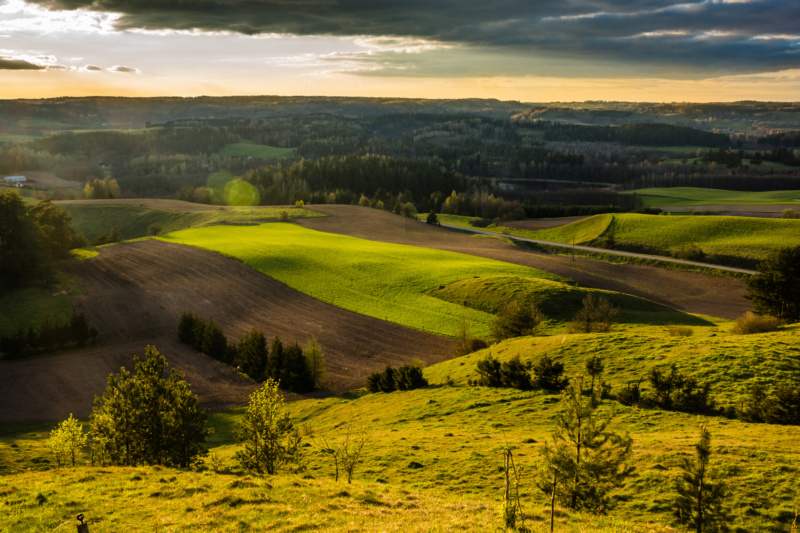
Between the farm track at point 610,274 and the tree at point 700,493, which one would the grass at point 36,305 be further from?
the tree at point 700,493

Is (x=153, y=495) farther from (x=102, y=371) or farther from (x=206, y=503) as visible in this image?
(x=102, y=371)

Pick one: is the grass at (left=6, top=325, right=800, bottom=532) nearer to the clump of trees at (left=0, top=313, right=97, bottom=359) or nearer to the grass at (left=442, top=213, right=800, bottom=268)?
the clump of trees at (left=0, top=313, right=97, bottom=359)

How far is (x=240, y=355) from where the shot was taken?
5822 centimetres

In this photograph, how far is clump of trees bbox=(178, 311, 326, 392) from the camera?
5275 centimetres

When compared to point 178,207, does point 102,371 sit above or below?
below

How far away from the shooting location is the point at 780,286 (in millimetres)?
51156

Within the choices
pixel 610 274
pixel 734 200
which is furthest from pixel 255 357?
pixel 734 200

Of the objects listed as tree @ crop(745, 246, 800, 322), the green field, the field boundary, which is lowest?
the field boundary

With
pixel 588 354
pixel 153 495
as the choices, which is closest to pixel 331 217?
pixel 588 354

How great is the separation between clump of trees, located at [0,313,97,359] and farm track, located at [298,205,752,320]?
68423 mm

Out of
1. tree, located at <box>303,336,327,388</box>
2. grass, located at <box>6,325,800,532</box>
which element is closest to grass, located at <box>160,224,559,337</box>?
tree, located at <box>303,336,327,388</box>

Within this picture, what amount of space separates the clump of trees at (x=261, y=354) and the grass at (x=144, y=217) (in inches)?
2852

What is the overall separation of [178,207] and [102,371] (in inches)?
4111

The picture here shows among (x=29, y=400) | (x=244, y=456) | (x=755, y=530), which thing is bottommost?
(x=29, y=400)
